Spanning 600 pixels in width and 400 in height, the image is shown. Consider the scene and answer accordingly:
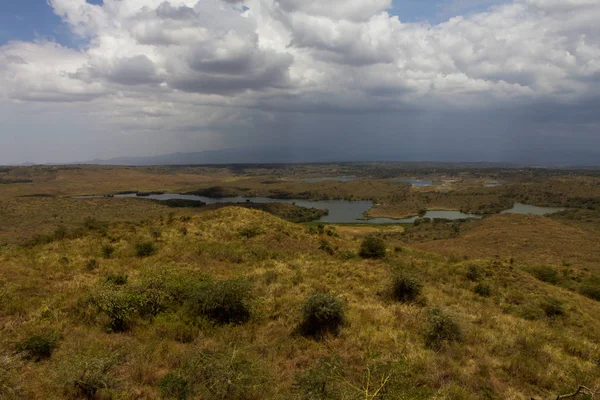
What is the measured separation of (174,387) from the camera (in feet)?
21.2

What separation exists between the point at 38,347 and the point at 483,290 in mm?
17399

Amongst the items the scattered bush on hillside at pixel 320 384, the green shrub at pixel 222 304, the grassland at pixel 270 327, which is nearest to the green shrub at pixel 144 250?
the grassland at pixel 270 327

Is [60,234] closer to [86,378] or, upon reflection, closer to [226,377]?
[86,378]

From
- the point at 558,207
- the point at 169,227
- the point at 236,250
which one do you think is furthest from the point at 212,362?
the point at 558,207

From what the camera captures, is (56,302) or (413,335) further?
(56,302)

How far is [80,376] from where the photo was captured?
622 cm

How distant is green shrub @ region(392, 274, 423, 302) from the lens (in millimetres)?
13195

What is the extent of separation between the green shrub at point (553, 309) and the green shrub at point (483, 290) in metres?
2.07

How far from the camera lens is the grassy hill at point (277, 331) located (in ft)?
21.2

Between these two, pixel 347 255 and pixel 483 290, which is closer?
pixel 483 290

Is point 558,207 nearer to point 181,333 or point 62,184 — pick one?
point 181,333

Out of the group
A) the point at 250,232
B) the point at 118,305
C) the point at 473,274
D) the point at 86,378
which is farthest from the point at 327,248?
the point at 86,378

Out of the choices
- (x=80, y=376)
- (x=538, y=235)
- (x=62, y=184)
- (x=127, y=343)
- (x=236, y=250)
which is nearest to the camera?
(x=80, y=376)

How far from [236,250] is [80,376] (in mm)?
13954
